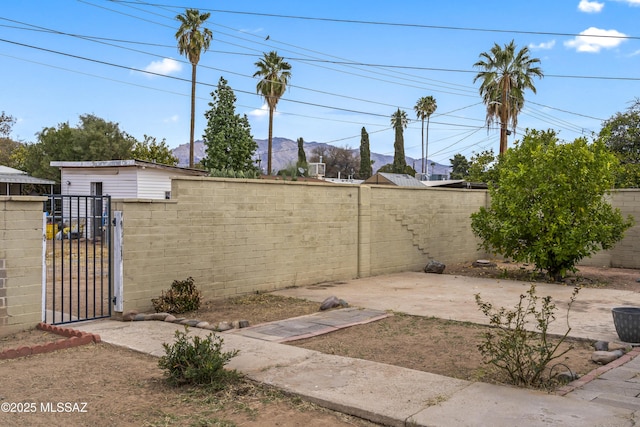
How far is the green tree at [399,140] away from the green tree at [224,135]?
43.7m

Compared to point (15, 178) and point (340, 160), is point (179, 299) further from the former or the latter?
point (340, 160)

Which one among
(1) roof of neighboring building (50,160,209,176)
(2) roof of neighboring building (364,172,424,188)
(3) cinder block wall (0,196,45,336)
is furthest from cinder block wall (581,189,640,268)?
(2) roof of neighboring building (364,172,424,188)

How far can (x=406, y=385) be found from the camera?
5.75 metres

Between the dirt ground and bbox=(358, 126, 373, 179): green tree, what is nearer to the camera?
the dirt ground

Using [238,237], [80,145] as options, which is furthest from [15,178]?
[238,237]

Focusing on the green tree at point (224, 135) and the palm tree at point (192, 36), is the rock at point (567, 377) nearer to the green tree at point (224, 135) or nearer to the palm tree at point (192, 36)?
the green tree at point (224, 135)

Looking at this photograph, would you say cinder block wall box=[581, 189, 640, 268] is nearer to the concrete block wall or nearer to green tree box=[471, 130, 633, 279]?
green tree box=[471, 130, 633, 279]

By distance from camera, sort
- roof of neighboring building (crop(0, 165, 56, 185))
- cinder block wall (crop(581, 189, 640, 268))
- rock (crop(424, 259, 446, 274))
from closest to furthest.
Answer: rock (crop(424, 259, 446, 274))
cinder block wall (crop(581, 189, 640, 268))
roof of neighboring building (crop(0, 165, 56, 185))

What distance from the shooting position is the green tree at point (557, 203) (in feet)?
45.8

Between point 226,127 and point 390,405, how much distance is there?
19855 mm

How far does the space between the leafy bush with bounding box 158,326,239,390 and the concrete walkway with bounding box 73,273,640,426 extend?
0.39m

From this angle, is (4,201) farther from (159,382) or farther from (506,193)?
(506,193)

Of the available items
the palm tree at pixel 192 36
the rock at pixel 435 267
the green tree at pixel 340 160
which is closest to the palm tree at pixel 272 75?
the palm tree at pixel 192 36

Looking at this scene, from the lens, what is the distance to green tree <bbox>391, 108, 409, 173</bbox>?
67.8m
